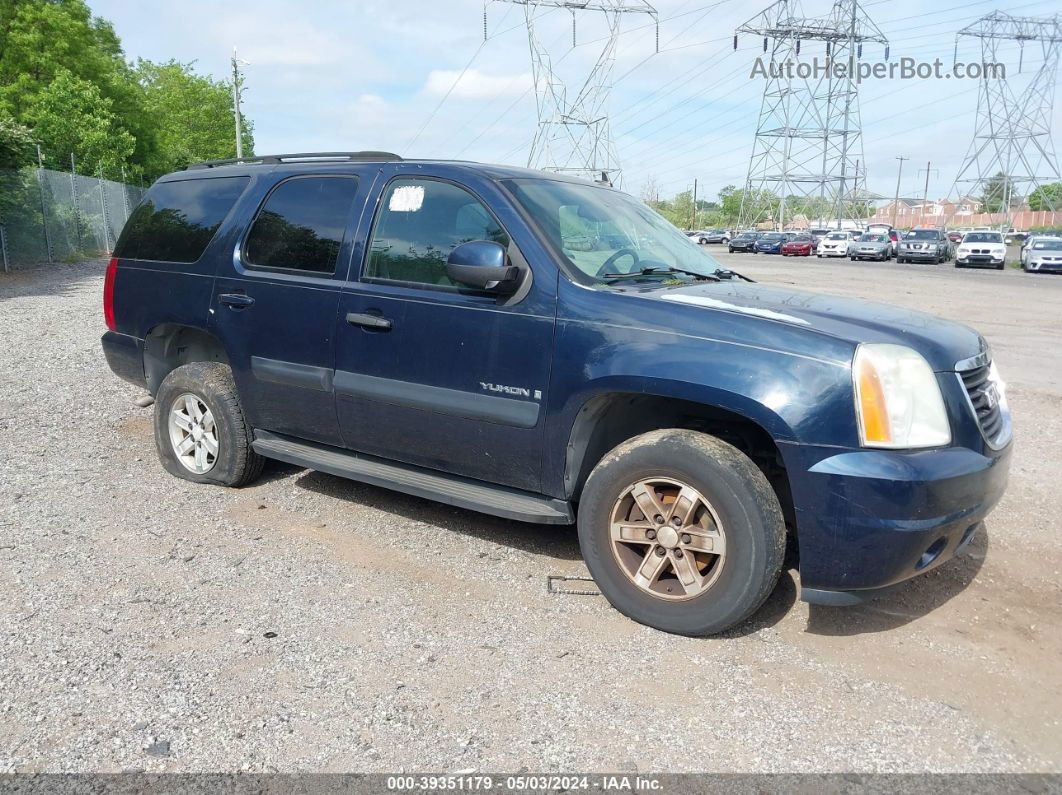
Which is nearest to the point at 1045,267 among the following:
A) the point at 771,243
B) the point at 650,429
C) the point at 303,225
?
the point at 771,243

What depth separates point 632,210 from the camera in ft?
15.6

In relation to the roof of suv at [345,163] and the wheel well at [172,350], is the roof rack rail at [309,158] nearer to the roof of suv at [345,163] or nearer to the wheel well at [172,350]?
the roof of suv at [345,163]

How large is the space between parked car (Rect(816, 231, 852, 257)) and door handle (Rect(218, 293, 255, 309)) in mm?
46190

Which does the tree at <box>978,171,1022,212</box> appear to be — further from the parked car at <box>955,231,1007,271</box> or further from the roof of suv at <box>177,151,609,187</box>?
the roof of suv at <box>177,151,609,187</box>

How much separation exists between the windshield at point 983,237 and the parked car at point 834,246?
9.93m

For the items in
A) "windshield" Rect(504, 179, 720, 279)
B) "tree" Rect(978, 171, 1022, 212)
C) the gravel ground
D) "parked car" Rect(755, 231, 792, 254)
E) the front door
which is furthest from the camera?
"tree" Rect(978, 171, 1022, 212)

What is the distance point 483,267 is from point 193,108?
61791mm

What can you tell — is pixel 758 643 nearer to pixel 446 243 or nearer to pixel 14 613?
pixel 446 243

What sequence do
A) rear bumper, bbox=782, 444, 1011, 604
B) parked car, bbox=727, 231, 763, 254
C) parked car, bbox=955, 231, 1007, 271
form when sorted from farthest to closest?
parked car, bbox=727, 231, 763, 254, parked car, bbox=955, 231, 1007, 271, rear bumper, bbox=782, 444, 1011, 604

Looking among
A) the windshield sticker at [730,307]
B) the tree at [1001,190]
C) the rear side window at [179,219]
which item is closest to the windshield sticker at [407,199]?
the rear side window at [179,219]

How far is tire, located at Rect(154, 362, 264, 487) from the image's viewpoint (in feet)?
16.1

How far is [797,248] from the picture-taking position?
4875 centimetres

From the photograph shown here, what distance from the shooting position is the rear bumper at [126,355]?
539cm

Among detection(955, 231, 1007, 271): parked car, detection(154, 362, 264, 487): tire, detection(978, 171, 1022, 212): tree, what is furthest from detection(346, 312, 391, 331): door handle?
detection(978, 171, 1022, 212): tree
